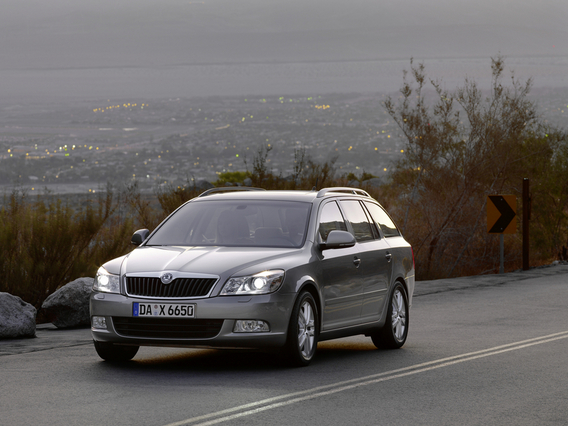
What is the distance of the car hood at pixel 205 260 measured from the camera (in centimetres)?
851

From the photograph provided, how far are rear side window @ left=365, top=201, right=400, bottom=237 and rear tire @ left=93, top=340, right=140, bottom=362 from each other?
3317 millimetres

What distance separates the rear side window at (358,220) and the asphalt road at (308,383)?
1297 mm

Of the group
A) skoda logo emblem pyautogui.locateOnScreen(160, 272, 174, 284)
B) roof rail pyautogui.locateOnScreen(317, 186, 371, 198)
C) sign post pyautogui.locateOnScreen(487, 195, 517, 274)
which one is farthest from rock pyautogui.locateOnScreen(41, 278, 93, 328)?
sign post pyautogui.locateOnScreen(487, 195, 517, 274)

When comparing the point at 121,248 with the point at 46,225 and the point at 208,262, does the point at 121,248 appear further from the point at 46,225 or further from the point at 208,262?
the point at 208,262

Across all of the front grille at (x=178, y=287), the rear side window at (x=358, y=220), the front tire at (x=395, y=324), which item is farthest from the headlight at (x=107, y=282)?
the front tire at (x=395, y=324)

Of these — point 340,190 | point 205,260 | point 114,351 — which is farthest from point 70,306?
point 205,260

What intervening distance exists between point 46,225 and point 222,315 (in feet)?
27.0

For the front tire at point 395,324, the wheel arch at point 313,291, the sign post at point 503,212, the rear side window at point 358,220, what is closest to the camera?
the wheel arch at point 313,291

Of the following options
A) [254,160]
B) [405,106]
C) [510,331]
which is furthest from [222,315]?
[405,106]

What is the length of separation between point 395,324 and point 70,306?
4.64 meters

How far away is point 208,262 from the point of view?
863cm

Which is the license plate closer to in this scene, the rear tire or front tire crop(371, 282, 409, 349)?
the rear tire

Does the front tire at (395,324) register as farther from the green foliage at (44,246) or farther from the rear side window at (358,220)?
the green foliage at (44,246)

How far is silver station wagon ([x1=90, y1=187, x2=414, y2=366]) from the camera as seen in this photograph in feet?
27.6
